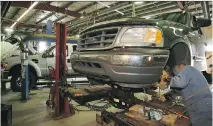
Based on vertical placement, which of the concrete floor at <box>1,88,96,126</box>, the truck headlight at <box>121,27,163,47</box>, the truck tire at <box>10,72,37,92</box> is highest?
the truck headlight at <box>121,27,163,47</box>

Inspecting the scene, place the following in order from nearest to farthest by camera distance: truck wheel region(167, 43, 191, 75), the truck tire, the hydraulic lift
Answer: truck wheel region(167, 43, 191, 75) → the hydraulic lift → the truck tire

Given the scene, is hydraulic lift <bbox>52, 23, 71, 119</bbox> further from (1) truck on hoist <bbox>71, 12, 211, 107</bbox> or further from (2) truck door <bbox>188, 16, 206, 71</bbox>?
(2) truck door <bbox>188, 16, 206, 71</bbox>

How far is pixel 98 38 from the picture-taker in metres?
2.51

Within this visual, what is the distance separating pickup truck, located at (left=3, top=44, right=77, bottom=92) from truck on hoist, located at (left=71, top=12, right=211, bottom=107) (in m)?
4.70

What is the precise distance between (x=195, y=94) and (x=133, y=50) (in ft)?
2.98

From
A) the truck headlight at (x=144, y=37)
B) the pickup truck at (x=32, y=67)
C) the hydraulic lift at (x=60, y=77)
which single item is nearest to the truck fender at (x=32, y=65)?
→ the pickup truck at (x=32, y=67)

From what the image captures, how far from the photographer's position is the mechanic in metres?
1.90

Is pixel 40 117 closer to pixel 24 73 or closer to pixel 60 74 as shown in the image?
pixel 60 74

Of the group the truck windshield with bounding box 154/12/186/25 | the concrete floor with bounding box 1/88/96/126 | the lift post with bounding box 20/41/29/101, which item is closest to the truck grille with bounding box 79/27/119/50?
the truck windshield with bounding box 154/12/186/25

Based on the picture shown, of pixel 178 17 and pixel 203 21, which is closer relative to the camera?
pixel 203 21

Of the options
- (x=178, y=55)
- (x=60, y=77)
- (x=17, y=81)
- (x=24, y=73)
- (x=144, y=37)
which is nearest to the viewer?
(x=144, y=37)

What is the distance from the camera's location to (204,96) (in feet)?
6.49

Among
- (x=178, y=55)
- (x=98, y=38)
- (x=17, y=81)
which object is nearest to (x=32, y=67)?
(x=17, y=81)

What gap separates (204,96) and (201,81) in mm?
181
